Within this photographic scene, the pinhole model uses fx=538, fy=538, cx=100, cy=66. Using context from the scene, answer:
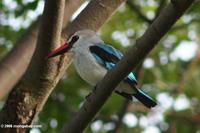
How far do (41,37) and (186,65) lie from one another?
17.2 ft

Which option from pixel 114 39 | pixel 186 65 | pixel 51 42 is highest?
pixel 51 42

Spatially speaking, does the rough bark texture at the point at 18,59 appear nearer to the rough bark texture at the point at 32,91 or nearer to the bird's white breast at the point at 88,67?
the bird's white breast at the point at 88,67

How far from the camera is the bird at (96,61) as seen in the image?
466cm

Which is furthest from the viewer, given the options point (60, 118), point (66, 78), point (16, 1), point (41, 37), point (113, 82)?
point (66, 78)

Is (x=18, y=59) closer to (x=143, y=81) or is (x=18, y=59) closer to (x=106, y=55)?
(x=106, y=55)

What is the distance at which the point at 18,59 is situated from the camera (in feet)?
16.3

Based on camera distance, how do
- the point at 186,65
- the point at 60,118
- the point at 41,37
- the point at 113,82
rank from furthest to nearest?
1. the point at 186,65
2. the point at 60,118
3. the point at 41,37
4. the point at 113,82

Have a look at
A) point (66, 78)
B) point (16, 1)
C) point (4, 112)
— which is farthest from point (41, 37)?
point (66, 78)

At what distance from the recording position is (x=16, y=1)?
6043 millimetres

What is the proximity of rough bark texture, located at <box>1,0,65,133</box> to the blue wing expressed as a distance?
806mm

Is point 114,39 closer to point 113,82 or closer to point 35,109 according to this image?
point 35,109

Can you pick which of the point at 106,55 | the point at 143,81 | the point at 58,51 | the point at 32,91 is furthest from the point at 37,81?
the point at 143,81

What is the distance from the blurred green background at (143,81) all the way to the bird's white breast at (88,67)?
6.60 feet

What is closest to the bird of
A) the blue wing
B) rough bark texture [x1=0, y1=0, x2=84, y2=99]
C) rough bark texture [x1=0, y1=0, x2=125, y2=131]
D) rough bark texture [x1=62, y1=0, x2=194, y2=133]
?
the blue wing
